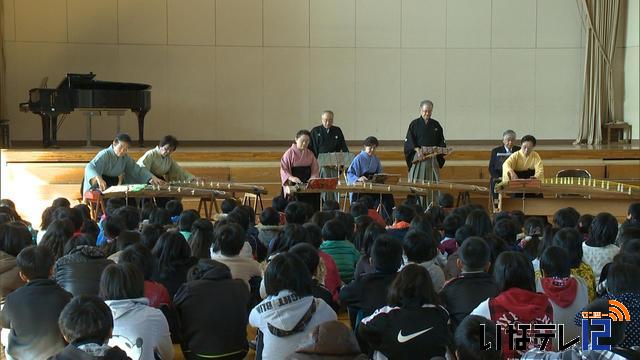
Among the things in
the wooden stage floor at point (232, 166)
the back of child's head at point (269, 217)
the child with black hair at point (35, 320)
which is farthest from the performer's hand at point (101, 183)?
the child with black hair at point (35, 320)

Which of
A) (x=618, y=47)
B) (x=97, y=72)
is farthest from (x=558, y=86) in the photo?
(x=97, y=72)

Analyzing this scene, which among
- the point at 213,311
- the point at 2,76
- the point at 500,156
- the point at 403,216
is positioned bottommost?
the point at 213,311

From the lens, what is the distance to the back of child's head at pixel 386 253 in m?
4.33

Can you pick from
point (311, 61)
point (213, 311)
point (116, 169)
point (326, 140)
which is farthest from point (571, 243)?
point (311, 61)

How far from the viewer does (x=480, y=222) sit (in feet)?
19.0

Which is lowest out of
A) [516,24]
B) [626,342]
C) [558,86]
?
[626,342]

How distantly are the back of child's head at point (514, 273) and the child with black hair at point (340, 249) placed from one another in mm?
1692

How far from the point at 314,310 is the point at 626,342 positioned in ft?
4.13

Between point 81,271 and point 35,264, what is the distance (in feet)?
1.25

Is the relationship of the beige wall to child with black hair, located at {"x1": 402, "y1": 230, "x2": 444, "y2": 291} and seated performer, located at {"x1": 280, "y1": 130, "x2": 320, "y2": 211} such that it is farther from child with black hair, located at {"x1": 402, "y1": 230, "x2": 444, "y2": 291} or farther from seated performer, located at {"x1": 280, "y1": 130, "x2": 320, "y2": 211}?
child with black hair, located at {"x1": 402, "y1": 230, "x2": 444, "y2": 291}

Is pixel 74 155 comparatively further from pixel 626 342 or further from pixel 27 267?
pixel 626 342

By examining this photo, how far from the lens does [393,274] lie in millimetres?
4391

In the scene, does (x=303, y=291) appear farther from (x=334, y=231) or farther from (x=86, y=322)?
(x=334, y=231)

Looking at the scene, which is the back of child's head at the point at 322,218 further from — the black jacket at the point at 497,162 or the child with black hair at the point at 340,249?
the black jacket at the point at 497,162
